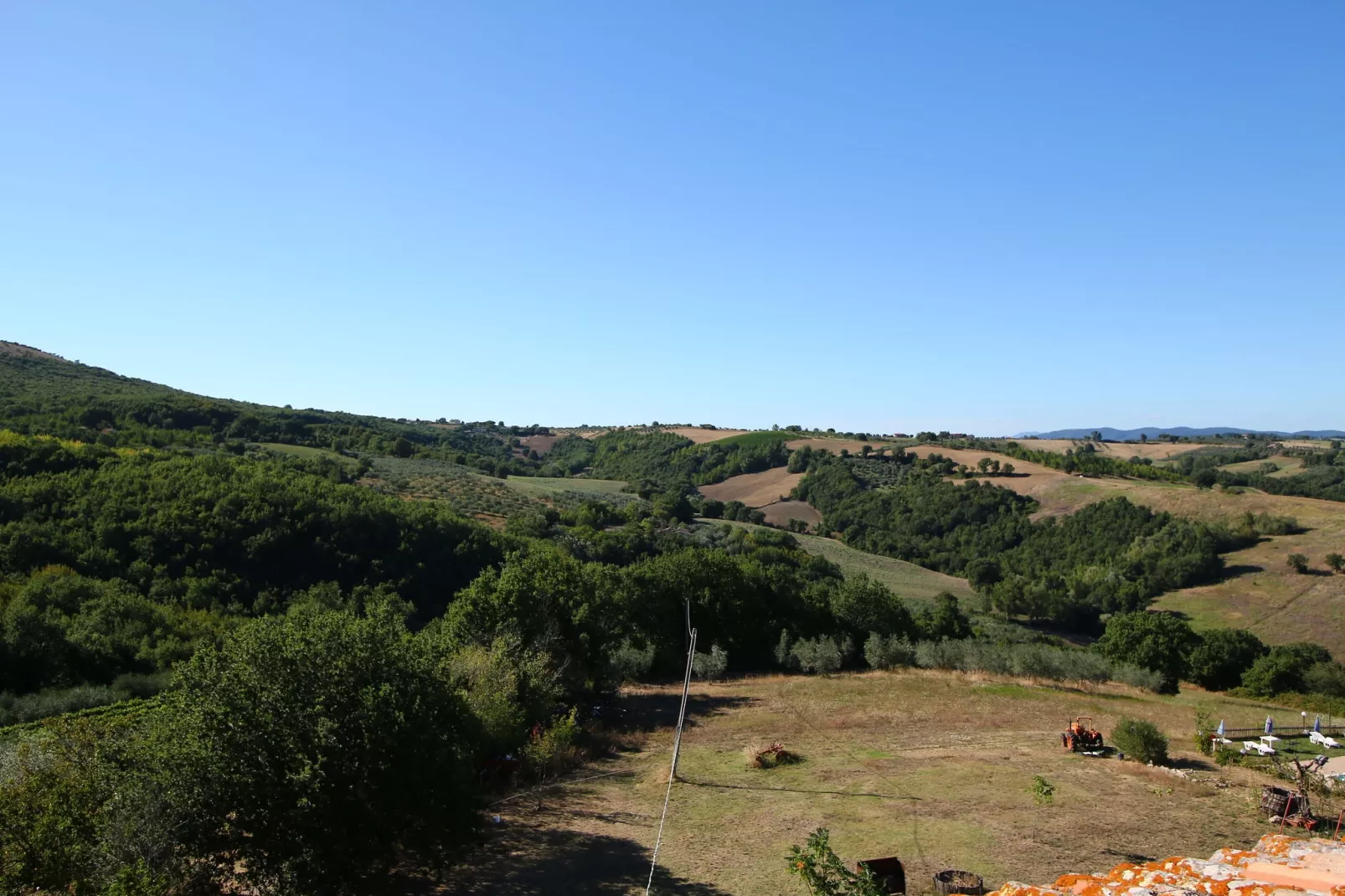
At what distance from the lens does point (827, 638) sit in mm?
42562

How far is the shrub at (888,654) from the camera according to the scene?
40688mm

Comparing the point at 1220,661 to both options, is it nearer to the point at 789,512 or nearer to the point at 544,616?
the point at 544,616

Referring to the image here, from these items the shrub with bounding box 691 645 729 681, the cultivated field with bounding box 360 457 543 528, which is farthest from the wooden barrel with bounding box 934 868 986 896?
the cultivated field with bounding box 360 457 543 528

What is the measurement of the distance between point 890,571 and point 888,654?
137 ft

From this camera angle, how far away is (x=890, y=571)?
266ft

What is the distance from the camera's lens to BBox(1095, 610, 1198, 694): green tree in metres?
44.0

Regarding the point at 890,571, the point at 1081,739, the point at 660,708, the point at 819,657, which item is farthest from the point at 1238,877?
the point at 890,571

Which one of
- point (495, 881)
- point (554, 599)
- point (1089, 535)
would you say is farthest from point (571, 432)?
point (495, 881)

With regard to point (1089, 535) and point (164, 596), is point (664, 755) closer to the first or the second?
point (164, 596)

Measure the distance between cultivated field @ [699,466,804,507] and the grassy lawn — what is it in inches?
581

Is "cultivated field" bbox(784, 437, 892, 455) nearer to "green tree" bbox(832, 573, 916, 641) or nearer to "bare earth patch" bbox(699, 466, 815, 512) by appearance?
"bare earth patch" bbox(699, 466, 815, 512)

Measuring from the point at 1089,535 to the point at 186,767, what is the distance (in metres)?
91.7

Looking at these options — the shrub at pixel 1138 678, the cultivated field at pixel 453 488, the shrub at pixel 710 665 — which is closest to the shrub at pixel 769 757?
the shrub at pixel 710 665

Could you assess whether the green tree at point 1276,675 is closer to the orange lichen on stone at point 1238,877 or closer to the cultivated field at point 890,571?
the cultivated field at point 890,571
